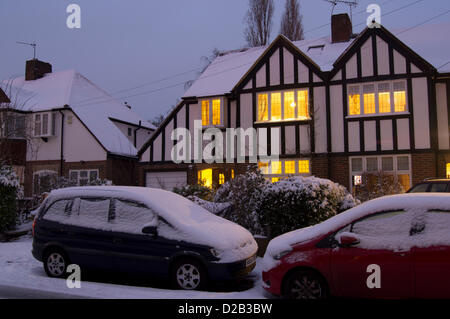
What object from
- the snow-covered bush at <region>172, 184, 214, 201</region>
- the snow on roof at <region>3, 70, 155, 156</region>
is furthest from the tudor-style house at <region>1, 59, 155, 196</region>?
the snow-covered bush at <region>172, 184, 214, 201</region>

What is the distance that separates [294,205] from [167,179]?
1209 cm

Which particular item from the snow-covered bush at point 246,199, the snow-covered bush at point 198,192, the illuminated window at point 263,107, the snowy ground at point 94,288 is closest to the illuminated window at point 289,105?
the illuminated window at point 263,107

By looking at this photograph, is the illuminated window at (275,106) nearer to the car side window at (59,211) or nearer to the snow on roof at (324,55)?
the snow on roof at (324,55)

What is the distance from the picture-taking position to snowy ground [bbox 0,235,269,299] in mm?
6125

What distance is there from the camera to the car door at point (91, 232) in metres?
7.30

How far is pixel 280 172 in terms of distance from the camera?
18047mm

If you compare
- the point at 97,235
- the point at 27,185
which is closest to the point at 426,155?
the point at 97,235

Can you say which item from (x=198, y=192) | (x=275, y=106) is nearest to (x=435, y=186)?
(x=198, y=192)

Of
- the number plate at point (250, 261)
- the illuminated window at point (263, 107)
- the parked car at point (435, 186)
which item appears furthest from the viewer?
the illuminated window at point (263, 107)

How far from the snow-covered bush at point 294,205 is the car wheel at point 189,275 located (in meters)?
3.15

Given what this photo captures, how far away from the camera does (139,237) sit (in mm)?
7086

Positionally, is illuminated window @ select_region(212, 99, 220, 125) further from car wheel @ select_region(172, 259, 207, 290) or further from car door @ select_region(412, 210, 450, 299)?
car door @ select_region(412, 210, 450, 299)
